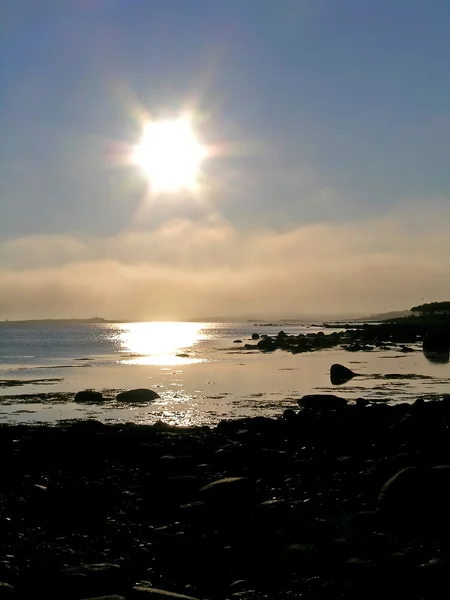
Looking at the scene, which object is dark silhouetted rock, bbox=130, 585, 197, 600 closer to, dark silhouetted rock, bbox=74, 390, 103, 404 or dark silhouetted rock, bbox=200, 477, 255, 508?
dark silhouetted rock, bbox=200, 477, 255, 508

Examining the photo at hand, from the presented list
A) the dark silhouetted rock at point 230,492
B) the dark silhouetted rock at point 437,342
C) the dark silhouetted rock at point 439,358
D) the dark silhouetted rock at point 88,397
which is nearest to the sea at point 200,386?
the dark silhouetted rock at point 88,397

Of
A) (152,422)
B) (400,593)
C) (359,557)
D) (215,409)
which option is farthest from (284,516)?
(215,409)

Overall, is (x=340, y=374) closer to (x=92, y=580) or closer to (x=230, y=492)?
(x=230, y=492)

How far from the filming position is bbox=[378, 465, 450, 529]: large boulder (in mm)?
9078

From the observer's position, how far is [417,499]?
934 cm

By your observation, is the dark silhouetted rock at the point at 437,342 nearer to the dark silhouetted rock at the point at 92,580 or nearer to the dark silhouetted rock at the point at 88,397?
the dark silhouetted rock at the point at 88,397

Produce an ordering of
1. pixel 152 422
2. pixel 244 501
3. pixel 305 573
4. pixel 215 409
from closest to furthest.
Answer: pixel 305 573 → pixel 244 501 → pixel 152 422 → pixel 215 409

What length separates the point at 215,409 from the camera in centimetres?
2312

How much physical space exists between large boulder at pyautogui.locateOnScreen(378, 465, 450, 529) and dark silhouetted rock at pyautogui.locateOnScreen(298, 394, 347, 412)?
12079mm

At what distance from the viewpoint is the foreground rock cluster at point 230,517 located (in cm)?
721

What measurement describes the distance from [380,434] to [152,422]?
25.6ft

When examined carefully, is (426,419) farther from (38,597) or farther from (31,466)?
(38,597)

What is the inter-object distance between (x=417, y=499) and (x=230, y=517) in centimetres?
293

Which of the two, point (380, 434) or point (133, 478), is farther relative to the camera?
point (380, 434)
